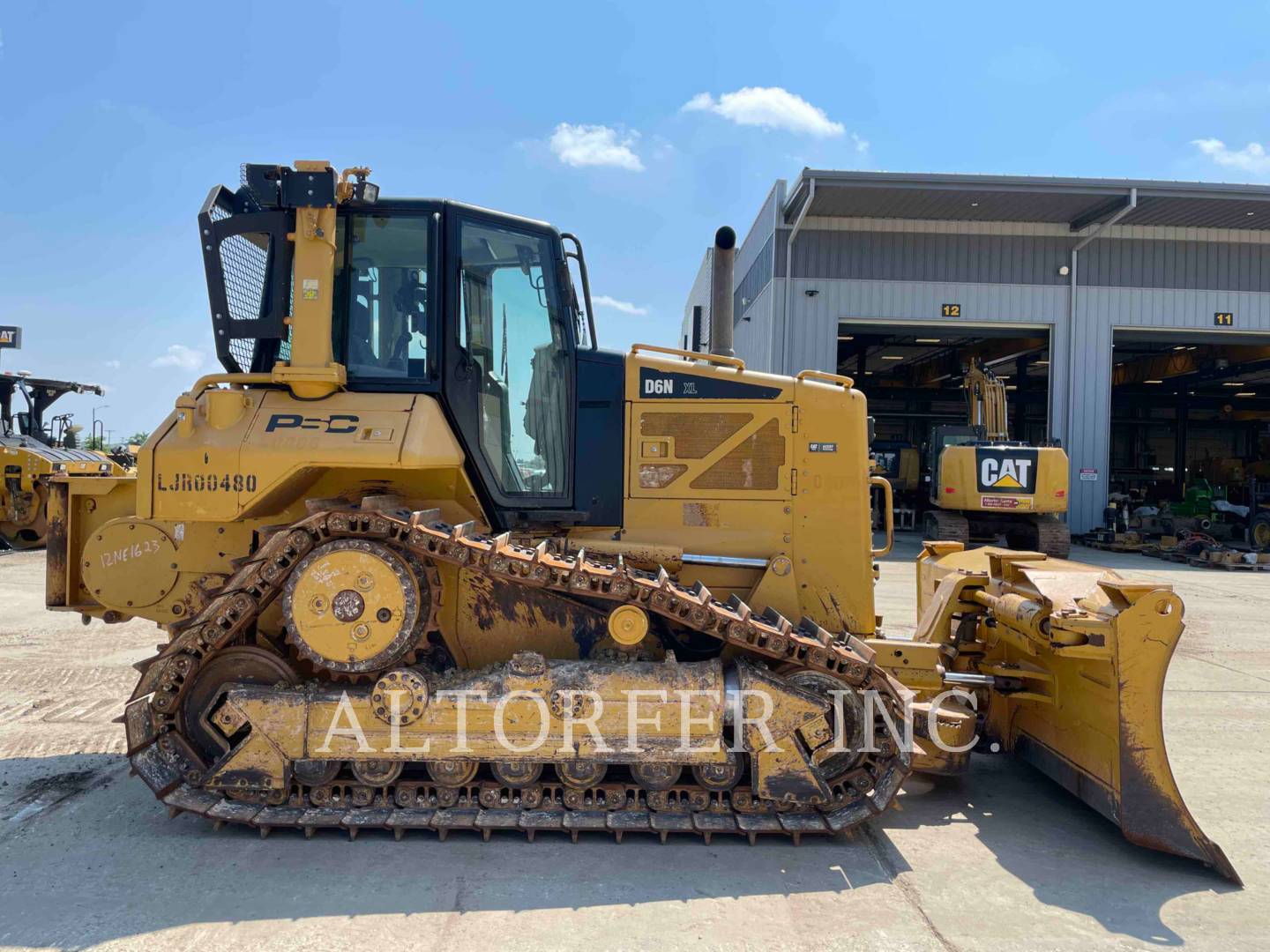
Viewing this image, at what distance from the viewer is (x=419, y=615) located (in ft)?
13.4

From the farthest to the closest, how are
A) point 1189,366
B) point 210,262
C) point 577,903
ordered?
point 1189,366 → point 210,262 → point 577,903

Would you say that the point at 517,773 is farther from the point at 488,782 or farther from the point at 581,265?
the point at 581,265

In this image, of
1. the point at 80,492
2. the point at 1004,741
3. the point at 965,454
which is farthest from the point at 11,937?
the point at 965,454

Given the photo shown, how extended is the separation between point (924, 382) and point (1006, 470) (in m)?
18.6

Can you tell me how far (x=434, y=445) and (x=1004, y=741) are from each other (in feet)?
13.2

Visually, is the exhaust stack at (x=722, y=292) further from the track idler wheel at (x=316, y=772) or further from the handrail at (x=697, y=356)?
the track idler wheel at (x=316, y=772)

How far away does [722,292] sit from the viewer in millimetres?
5461

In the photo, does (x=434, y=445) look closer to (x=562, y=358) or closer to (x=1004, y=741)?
(x=562, y=358)

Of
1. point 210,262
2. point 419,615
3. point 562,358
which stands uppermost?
point 210,262

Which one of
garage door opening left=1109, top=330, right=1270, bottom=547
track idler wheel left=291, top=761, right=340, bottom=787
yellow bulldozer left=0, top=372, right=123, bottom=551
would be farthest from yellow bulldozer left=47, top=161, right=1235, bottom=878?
garage door opening left=1109, top=330, right=1270, bottom=547

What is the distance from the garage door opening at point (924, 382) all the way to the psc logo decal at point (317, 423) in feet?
52.3

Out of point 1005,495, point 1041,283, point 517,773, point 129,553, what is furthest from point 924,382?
point 129,553

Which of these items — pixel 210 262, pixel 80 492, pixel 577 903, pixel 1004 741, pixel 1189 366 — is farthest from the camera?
pixel 1189 366

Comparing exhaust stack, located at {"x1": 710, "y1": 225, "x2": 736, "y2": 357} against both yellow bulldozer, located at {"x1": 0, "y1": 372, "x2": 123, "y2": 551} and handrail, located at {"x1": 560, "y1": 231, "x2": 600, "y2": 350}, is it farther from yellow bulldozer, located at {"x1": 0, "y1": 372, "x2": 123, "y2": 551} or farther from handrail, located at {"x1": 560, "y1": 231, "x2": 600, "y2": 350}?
yellow bulldozer, located at {"x1": 0, "y1": 372, "x2": 123, "y2": 551}
